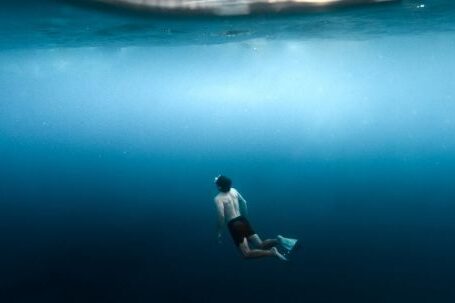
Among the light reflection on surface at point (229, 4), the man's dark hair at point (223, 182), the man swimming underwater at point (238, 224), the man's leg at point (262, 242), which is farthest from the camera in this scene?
the man's leg at point (262, 242)

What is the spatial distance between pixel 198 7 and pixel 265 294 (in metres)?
10.1

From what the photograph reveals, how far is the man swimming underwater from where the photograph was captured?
9383mm

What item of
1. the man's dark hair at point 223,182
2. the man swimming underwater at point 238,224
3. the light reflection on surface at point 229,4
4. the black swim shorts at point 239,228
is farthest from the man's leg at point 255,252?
the light reflection on surface at point 229,4

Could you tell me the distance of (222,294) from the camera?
14539 mm

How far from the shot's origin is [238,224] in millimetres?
9633

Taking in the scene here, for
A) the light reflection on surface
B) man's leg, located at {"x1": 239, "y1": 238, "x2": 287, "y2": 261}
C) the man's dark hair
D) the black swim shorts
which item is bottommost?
man's leg, located at {"x1": 239, "y1": 238, "x2": 287, "y2": 261}

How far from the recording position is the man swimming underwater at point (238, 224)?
938 cm

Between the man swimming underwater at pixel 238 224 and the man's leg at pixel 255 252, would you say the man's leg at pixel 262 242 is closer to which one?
the man swimming underwater at pixel 238 224

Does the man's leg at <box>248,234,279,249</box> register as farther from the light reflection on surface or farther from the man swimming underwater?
the light reflection on surface

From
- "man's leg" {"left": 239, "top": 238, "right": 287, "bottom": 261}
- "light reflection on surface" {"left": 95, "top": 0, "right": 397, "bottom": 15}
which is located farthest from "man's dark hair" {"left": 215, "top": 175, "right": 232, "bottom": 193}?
"light reflection on surface" {"left": 95, "top": 0, "right": 397, "bottom": 15}

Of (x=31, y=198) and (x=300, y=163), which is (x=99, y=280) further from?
(x=300, y=163)

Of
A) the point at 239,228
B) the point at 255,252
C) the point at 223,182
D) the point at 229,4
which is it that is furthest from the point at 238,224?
the point at 229,4

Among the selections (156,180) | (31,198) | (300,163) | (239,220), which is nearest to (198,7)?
(239,220)

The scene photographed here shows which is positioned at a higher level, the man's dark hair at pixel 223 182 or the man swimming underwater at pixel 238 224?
the man's dark hair at pixel 223 182
